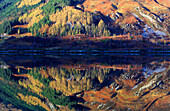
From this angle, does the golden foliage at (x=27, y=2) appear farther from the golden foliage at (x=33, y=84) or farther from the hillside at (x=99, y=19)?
the golden foliage at (x=33, y=84)

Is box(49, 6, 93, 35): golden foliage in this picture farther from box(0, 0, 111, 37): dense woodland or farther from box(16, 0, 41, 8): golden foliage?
box(16, 0, 41, 8): golden foliage

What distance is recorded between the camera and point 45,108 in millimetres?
19688

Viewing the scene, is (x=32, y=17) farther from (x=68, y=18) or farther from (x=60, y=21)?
(x=68, y=18)

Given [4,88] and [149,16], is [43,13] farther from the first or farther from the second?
[4,88]

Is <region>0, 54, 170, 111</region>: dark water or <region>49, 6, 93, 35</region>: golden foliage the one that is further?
<region>49, 6, 93, 35</region>: golden foliage

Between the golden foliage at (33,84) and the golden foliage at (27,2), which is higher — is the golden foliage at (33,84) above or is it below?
below

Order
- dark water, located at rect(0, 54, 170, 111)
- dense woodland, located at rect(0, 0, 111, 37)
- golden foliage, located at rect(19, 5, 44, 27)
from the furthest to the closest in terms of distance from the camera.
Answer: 1. golden foliage, located at rect(19, 5, 44, 27)
2. dense woodland, located at rect(0, 0, 111, 37)
3. dark water, located at rect(0, 54, 170, 111)

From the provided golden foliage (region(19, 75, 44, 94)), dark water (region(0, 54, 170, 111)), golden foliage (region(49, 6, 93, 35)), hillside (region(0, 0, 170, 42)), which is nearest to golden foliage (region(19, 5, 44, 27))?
hillside (region(0, 0, 170, 42))

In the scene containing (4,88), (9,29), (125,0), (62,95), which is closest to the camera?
(62,95)

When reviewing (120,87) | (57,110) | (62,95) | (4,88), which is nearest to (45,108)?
(57,110)

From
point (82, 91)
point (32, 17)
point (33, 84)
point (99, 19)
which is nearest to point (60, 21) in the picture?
point (99, 19)

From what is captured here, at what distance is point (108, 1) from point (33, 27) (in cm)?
5582

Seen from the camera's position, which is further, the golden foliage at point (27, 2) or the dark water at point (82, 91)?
the golden foliage at point (27, 2)

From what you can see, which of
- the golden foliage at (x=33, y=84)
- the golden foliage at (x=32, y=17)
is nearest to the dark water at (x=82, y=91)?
the golden foliage at (x=33, y=84)
